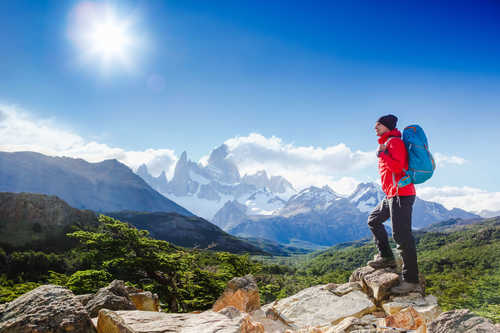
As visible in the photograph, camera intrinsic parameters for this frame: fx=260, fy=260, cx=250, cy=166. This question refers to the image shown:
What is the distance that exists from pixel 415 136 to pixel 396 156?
627mm

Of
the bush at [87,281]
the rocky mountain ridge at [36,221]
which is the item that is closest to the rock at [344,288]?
the bush at [87,281]

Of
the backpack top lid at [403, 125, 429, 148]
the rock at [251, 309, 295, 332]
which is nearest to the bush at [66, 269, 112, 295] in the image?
the rock at [251, 309, 295, 332]

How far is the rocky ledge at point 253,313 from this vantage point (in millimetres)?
3148

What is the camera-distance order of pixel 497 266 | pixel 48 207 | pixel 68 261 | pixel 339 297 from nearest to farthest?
1. pixel 339 297
2. pixel 68 261
3. pixel 48 207
4. pixel 497 266

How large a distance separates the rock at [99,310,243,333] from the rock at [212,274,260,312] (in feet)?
7.66

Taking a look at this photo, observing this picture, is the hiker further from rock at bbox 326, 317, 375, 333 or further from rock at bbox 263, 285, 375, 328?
rock at bbox 326, 317, 375, 333

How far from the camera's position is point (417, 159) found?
557 cm

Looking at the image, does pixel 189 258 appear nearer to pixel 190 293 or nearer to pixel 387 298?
pixel 190 293

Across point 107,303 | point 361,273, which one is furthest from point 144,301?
point 361,273

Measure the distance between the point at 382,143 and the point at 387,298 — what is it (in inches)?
142

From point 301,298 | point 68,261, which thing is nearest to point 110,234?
point 301,298

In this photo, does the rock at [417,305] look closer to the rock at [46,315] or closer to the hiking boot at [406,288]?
the hiking boot at [406,288]

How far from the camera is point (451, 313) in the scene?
3.36 meters

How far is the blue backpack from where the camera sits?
18.2ft
